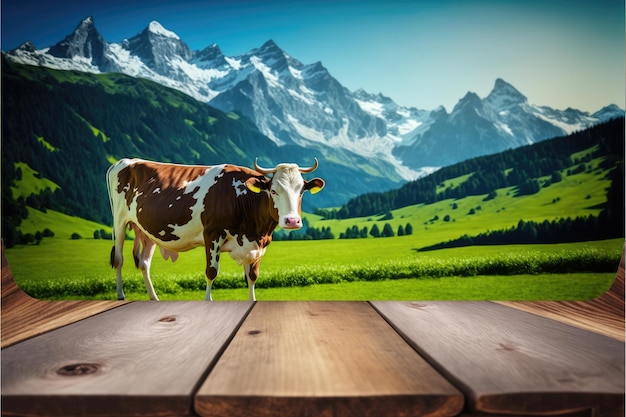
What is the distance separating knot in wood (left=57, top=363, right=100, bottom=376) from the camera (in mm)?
1034

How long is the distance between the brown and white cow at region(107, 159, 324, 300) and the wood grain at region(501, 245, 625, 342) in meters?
1.32

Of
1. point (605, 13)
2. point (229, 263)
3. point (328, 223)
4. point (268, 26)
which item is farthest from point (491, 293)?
point (268, 26)

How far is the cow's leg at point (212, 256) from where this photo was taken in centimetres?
311

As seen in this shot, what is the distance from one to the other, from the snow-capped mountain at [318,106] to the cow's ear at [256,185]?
3.72 feet

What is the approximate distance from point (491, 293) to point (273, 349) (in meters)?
2.68

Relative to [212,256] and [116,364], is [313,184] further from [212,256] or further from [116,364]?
[116,364]

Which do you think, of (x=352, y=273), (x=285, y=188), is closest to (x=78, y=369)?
(x=285, y=188)

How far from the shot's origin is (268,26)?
12.3 feet

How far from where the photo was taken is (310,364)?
3.57 ft

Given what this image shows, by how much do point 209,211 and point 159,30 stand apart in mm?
1431

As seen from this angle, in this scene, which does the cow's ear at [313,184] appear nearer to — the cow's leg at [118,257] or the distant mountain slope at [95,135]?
the distant mountain slope at [95,135]

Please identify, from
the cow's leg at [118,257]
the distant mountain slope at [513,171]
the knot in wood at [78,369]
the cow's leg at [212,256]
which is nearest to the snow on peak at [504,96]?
the distant mountain slope at [513,171]

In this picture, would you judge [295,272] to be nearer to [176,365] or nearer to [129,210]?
[129,210]

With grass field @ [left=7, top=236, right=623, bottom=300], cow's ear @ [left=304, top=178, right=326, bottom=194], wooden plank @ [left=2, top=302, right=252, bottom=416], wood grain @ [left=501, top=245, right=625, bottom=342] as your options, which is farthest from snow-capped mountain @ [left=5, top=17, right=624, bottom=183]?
wooden plank @ [left=2, top=302, right=252, bottom=416]
